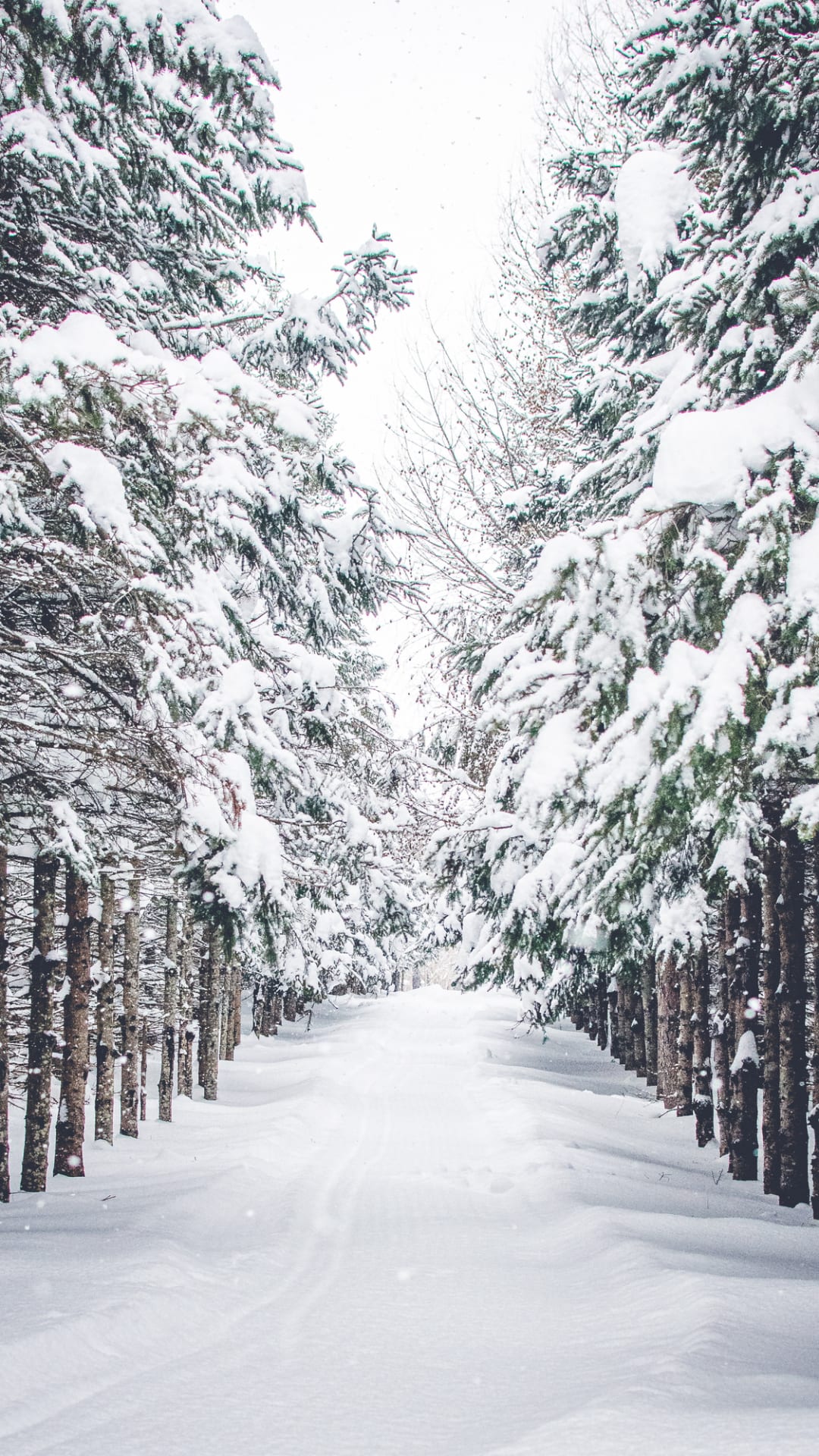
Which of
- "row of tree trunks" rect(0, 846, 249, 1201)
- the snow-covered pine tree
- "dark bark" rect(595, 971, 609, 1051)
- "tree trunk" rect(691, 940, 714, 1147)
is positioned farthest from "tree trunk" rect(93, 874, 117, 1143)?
"dark bark" rect(595, 971, 609, 1051)

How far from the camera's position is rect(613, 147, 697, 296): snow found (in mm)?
6984

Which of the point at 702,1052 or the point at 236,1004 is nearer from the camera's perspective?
the point at 702,1052

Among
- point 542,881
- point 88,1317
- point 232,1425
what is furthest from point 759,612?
point 88,1317

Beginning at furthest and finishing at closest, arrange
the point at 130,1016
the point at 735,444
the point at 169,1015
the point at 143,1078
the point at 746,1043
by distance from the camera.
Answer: the point at 143,1078
the point at 169,1015
the point at 130,1016
the point at 746,1043
the point at 735,444

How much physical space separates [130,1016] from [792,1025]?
772 centimetres

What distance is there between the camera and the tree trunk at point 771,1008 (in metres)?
9.02

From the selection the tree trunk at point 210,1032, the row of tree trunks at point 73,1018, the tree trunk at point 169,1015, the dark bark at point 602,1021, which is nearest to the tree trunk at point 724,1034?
the row of tree trunks at point 73,1018

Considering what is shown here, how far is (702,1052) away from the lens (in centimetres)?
1221

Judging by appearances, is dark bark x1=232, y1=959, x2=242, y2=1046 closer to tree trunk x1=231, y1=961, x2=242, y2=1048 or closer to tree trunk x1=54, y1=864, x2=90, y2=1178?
tree trunk x1=231, y1=961, x2=242, y2=1048

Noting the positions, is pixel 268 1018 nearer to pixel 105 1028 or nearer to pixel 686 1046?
pixel 686 1046

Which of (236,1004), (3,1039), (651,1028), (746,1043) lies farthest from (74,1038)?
(651,1028)

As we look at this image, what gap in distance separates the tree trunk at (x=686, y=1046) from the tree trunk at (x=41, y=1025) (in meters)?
7.75

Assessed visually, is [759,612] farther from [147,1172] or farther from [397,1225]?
[147,1172]

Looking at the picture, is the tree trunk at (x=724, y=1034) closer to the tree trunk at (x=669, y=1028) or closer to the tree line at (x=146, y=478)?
the tree trunk at (x=669, y=1028)
